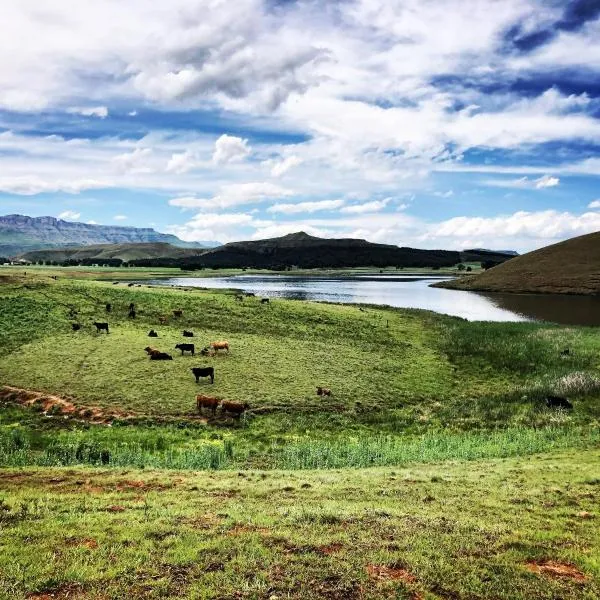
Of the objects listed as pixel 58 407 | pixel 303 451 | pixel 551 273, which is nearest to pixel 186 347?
pixel 58 407

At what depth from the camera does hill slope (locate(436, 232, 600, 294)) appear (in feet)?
480

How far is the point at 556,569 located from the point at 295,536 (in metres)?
6.23

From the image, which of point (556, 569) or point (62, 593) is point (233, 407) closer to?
Answer: point (62, 593)

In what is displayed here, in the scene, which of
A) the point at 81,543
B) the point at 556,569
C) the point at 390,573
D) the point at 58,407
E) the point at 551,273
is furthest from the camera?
the point at 551,273

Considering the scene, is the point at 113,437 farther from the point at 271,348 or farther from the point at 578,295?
the point at 578,295

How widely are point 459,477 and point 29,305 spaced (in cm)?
5260

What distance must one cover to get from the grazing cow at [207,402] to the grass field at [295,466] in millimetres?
708

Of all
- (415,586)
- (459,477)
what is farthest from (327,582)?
(459,477)

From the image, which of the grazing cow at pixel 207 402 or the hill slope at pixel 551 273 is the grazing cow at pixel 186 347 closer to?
the grazing cow at pixel 207 402

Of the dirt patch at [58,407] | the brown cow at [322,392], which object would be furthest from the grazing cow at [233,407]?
the brown cow at [322,392]

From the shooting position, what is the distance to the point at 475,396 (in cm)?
4038

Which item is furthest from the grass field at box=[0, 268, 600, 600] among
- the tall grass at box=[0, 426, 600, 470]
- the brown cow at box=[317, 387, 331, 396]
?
the brown cow at box=[317, 387, 331, 396]

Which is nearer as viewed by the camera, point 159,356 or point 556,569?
point 556,569

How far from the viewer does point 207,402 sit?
A: 1283 inches
